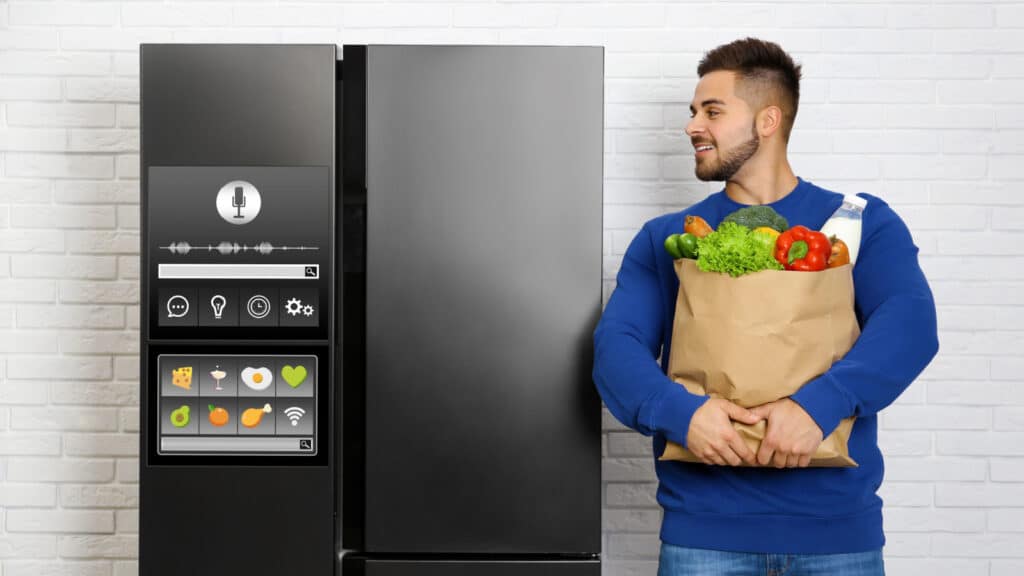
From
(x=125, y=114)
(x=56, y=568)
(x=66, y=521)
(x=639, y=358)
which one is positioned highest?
(x=125, y=114)

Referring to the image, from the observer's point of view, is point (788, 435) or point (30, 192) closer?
point (788, 435)

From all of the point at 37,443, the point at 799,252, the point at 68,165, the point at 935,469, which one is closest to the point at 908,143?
the point at 935,469

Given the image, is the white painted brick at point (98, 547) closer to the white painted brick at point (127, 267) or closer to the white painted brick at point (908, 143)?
the white painted brick at point (127, 267)

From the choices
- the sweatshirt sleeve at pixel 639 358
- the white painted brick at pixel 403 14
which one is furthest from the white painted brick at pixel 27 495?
the sweatshirt sleeve at pixel 639 358

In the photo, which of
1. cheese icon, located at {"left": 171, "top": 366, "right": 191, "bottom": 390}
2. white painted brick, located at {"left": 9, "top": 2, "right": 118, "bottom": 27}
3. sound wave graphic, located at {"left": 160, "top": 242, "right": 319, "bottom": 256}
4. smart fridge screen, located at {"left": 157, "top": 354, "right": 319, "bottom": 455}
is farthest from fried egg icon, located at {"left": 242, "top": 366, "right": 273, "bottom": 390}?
white painted brick, located at {"left": 9, "top": 2, "right": 118, "bottom": 27}

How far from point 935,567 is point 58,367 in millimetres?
2304

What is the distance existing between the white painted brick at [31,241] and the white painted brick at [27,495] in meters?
0.61

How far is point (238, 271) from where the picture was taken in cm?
161

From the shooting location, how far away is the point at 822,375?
4.76 ft

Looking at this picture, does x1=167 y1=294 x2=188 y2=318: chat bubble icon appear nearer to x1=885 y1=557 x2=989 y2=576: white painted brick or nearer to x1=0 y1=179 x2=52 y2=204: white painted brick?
x1=0 y1=179 x2=52 y2=204: white painted brick

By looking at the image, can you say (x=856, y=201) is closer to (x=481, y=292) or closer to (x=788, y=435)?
(x=788, y=435)

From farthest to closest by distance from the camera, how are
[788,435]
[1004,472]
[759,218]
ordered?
[1004,472] → [759,218] → [788,435]

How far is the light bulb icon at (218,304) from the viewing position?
1607 mm

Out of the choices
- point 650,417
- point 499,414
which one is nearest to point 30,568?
point 499,414
